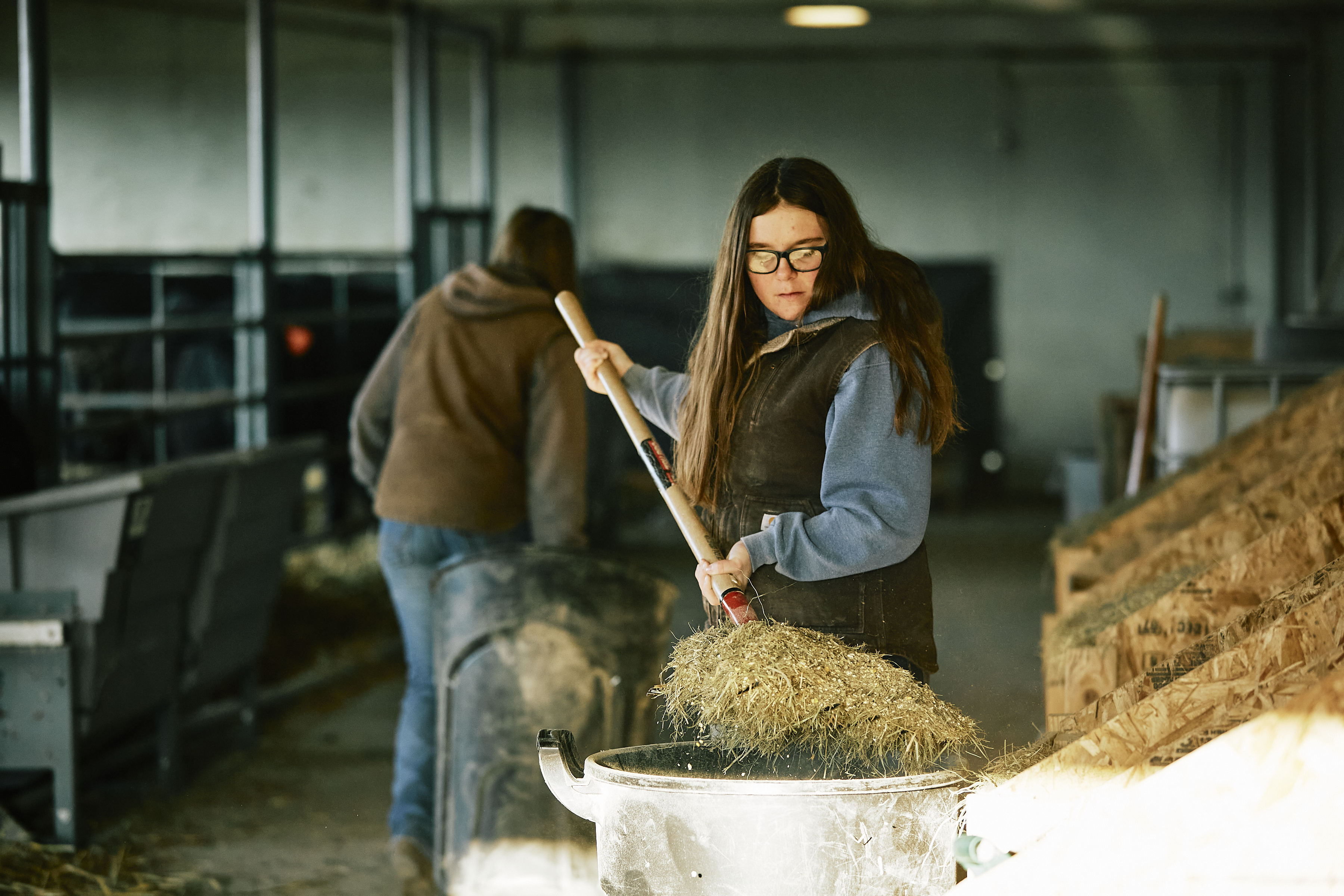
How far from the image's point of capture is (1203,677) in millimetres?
1979

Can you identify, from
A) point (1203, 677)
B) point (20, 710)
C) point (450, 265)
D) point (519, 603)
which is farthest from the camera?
point (450, 265)

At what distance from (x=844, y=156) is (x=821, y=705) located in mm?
8439

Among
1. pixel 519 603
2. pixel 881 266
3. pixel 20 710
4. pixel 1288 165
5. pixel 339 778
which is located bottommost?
pixel 339 778

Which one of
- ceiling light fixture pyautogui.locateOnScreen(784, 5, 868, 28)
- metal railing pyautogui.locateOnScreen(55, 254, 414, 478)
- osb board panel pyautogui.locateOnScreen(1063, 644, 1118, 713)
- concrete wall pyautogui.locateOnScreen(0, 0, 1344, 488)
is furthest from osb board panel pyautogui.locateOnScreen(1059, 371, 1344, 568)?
concrete wall pyautogui.locateOnScreen(0, 0, 1344, 488)

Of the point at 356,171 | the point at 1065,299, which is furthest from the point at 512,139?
the point at 1065,299

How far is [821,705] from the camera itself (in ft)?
6.38

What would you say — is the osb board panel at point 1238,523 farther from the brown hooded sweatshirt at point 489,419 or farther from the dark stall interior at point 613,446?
the brown hooded sweatshirt at point 489,419

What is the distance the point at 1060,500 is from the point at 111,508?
7083 mm

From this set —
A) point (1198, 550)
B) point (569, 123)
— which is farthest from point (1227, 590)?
point (569, 123)

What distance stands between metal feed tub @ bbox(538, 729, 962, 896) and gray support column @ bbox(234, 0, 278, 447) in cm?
442

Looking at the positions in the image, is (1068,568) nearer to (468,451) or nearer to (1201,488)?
(1201,488)

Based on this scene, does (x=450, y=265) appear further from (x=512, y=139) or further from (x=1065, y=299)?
(x=1065, y=299)

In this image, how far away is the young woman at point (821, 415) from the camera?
1.97 metres

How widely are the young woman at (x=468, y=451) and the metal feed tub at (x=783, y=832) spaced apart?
1.55 meters
